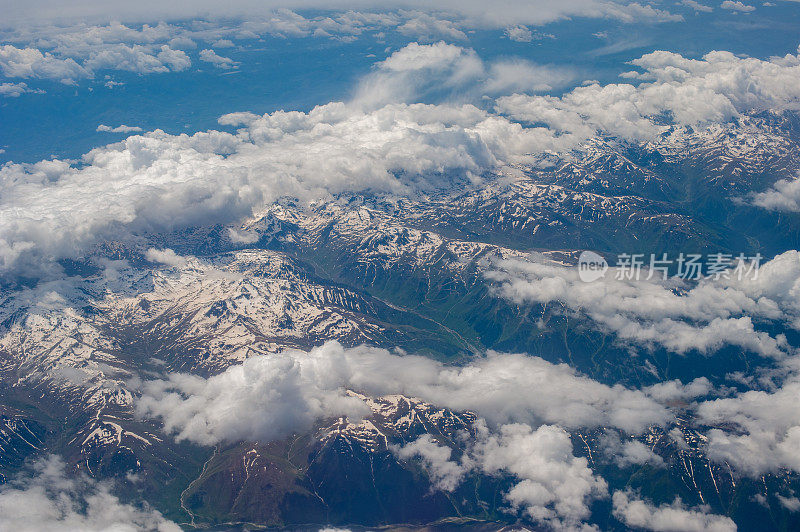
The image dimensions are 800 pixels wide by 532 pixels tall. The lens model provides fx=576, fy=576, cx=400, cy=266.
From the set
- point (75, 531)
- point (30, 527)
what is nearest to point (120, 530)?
point (75, 531)

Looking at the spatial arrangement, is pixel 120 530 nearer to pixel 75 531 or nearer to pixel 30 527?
pixel 75 531
